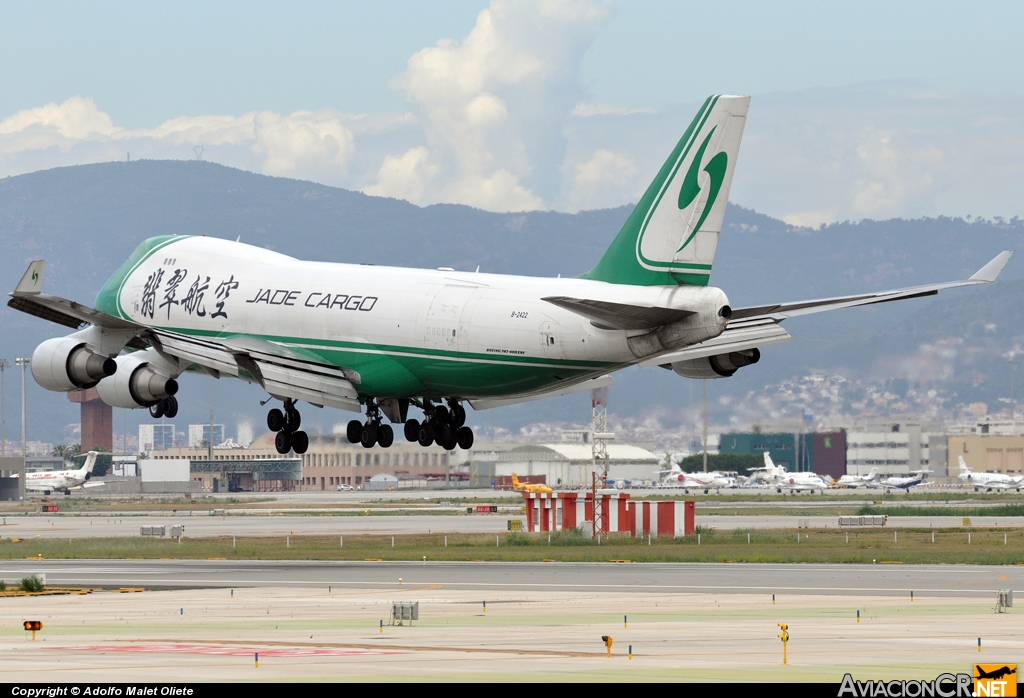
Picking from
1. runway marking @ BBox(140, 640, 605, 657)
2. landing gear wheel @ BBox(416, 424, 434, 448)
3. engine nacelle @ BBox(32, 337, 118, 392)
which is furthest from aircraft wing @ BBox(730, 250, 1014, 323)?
engine nacelle @ BBox(32, 337, 118, 392)

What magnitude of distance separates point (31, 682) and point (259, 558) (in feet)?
145

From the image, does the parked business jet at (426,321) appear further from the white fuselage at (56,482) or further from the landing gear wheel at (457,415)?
the white fuselage at (56,482)

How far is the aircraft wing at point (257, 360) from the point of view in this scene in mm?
44000

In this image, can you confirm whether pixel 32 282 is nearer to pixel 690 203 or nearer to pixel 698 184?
pixel 690 203

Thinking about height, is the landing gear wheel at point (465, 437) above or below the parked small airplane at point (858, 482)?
above

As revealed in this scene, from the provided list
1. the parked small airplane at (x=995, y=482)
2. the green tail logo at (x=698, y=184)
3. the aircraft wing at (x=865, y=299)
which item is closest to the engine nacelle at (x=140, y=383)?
the green tail logo at (x=698, y=184)

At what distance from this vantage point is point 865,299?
1430 inches

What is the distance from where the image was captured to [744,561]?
2430 inches

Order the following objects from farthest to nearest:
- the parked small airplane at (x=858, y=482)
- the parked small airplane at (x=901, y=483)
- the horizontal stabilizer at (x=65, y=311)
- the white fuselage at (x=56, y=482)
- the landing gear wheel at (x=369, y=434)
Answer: the parked small airplane at (x=858, y=482)
the white fuselage at (x=56, y=482)
the parked small airplane at (x=901, y=483)
the landing gear wheel at (x=369, y=434)
the horizontal stabilizer at (x=65, y=311)

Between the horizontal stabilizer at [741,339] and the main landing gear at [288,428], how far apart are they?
39.5 feet

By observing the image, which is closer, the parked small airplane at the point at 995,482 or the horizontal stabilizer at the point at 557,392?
the horizontal stabilizer at the point at 557,392

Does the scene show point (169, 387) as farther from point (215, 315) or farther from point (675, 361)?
point (675, 361)

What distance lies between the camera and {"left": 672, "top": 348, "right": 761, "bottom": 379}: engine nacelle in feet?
134

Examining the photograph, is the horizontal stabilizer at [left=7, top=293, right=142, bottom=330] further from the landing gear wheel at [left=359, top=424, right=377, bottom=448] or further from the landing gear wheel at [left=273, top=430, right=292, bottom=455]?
the landing gear wheel at [left=359, top=424, right=377, bottom=448]
